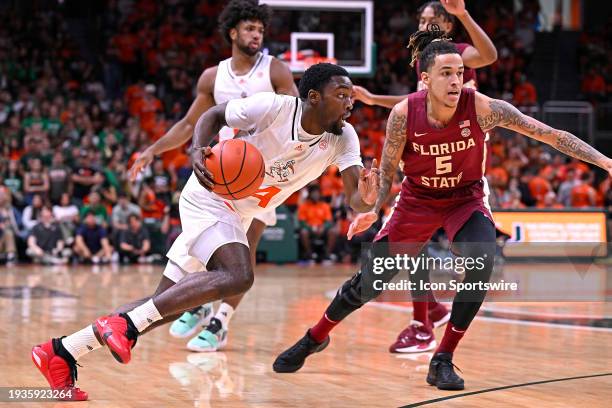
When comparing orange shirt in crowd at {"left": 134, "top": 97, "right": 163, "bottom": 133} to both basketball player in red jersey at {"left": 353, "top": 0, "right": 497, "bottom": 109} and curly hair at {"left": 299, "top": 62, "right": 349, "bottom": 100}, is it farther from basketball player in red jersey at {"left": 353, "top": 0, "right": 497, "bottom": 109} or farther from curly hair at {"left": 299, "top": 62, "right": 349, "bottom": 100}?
curly hair at {"left": 299, "top": 62, "right": 349, "bottom": 100}

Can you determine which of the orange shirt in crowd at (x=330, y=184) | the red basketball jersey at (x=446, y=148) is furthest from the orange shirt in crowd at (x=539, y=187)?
the red basketball jersey at (x=446, y=148)

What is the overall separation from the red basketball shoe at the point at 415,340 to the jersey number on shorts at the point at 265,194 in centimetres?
168

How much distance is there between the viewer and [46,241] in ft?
48.3

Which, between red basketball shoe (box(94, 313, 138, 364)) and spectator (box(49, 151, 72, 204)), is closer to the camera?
red basketball shoe (box(94, 313, 138, 364))

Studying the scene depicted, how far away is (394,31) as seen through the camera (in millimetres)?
21953

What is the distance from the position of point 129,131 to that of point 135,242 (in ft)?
8.76

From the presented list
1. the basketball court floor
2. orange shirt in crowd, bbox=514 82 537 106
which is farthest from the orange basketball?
orange shirt in crowd, bbox=514 82 537 106

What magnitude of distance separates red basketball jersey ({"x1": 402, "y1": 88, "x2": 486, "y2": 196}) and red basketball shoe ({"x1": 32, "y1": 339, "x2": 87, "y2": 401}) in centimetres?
224

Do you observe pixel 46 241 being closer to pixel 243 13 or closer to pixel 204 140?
pixel 243 13

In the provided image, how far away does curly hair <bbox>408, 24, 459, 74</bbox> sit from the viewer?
5.53 meters

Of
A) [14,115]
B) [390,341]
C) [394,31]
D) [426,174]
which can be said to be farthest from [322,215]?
[426,174]

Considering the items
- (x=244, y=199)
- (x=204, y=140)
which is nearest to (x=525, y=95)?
(x=244, y=199)

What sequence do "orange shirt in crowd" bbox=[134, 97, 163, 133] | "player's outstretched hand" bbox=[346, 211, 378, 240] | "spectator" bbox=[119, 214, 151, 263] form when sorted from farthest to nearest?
1. "orange shirt in crowd" bbox=[134, 97, 163, 133]
2. "spectator" bbox=[119, 214, 151, 263]
3. "player's outstretched hand" bbox=[346, 211, 378, 240]

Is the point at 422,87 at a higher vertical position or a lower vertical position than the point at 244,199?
higher
